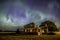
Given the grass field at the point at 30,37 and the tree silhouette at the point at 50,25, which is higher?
the tree silhouette at the point at 50,25

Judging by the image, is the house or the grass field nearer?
the grass field

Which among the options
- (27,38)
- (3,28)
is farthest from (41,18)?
(3,28)

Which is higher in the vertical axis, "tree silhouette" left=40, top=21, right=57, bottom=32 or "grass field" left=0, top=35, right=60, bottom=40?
"tree silhouette" left=40, top=21, right=57, bottom=32

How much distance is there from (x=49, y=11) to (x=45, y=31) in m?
→ 0.57

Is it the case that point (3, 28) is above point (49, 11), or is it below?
below

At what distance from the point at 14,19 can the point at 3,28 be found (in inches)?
15.2

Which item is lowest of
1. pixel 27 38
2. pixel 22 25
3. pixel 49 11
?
pixel 27 38

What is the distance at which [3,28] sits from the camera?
5.02 metres

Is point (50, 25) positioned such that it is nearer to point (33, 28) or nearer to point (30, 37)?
point (33, 28)

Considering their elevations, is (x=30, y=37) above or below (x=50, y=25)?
below

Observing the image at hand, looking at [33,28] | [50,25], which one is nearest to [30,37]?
[33,28]

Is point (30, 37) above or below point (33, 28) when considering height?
below

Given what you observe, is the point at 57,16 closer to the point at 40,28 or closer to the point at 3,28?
the point at 40,28

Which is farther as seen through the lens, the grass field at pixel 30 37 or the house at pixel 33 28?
the house at pixel 33 28
